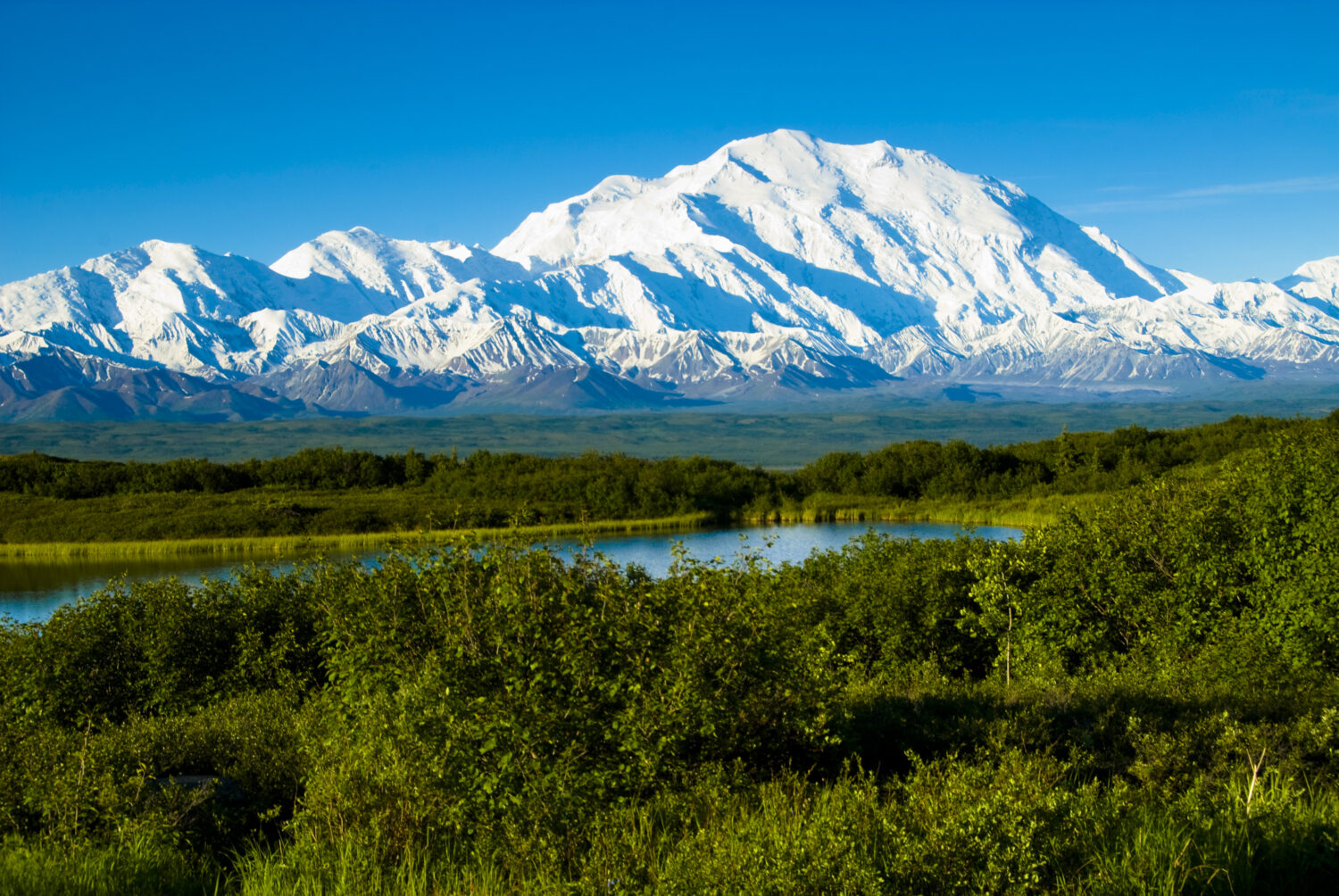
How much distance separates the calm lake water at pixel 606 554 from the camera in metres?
43.1

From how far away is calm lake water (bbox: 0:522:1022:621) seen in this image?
141ft

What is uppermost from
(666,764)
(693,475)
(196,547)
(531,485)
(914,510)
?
(666,764)

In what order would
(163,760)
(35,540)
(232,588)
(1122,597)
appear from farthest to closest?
(35,540) → (232,588) → (1122,597) → (163,760)

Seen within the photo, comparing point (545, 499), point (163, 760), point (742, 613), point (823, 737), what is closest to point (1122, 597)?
point (823, 737)

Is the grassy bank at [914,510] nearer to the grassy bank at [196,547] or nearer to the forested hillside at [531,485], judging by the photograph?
the forested hillside at [531,485]

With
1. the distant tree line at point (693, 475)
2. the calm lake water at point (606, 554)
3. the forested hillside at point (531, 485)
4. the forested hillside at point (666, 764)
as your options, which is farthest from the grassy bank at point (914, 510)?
the forested hillside at point (666, 764)

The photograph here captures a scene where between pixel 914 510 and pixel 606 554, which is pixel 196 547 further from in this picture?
pixel 914 510

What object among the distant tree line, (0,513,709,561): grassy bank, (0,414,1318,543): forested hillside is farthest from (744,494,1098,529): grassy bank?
(0,513,709,561): grassy bank

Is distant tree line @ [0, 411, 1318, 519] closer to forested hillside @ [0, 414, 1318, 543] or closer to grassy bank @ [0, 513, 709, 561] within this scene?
forested hillside @ [0, 414, 1318, 543]

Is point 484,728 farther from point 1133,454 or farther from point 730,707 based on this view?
point 1133,454

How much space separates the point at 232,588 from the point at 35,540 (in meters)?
50.5

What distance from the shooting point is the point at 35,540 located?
61.2m

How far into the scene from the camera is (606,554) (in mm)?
38188

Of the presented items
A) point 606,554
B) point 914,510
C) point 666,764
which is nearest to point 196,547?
point 606,554
